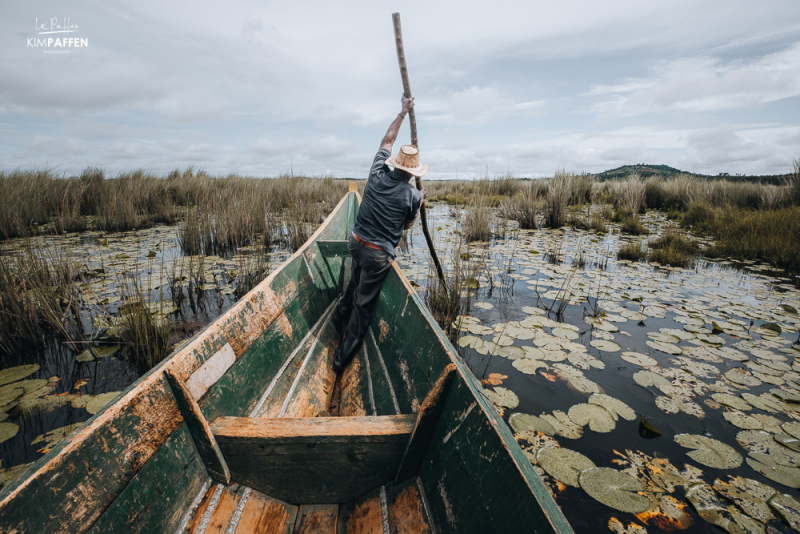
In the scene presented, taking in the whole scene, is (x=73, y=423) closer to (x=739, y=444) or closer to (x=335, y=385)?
(x=335, y=385)

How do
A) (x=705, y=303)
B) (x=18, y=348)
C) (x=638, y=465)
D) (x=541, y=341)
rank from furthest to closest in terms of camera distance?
(x=705, y=303) → (x=541, y=341) → (x=18, y=348) → (x=638, y=465)

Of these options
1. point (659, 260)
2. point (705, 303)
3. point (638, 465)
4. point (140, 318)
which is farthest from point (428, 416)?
point (659, 260)

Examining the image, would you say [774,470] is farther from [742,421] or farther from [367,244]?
[367,244]

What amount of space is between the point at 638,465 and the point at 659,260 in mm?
4979

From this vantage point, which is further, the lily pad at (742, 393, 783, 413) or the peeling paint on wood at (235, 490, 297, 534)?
the lily pad at (742, 393, 783, 413)

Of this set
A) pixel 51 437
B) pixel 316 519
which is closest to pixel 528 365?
pixel 316 519

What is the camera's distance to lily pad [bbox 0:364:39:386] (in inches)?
90.4

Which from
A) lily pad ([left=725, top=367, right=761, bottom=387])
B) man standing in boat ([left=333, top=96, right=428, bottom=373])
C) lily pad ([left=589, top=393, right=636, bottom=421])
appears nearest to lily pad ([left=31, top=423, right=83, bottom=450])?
man standing in boat ([left=333, top=96, right=428, bottom=373])

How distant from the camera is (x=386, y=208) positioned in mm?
2779

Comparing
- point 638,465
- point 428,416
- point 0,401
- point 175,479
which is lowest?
point 638,465

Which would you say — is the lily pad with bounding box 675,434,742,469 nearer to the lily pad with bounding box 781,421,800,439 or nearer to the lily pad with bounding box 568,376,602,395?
the lily pad with bounding box 781,421,800,439

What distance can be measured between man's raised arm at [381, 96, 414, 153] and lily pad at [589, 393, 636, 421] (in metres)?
2.75

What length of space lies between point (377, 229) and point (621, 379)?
2295 millimetres

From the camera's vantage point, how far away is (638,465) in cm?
183
